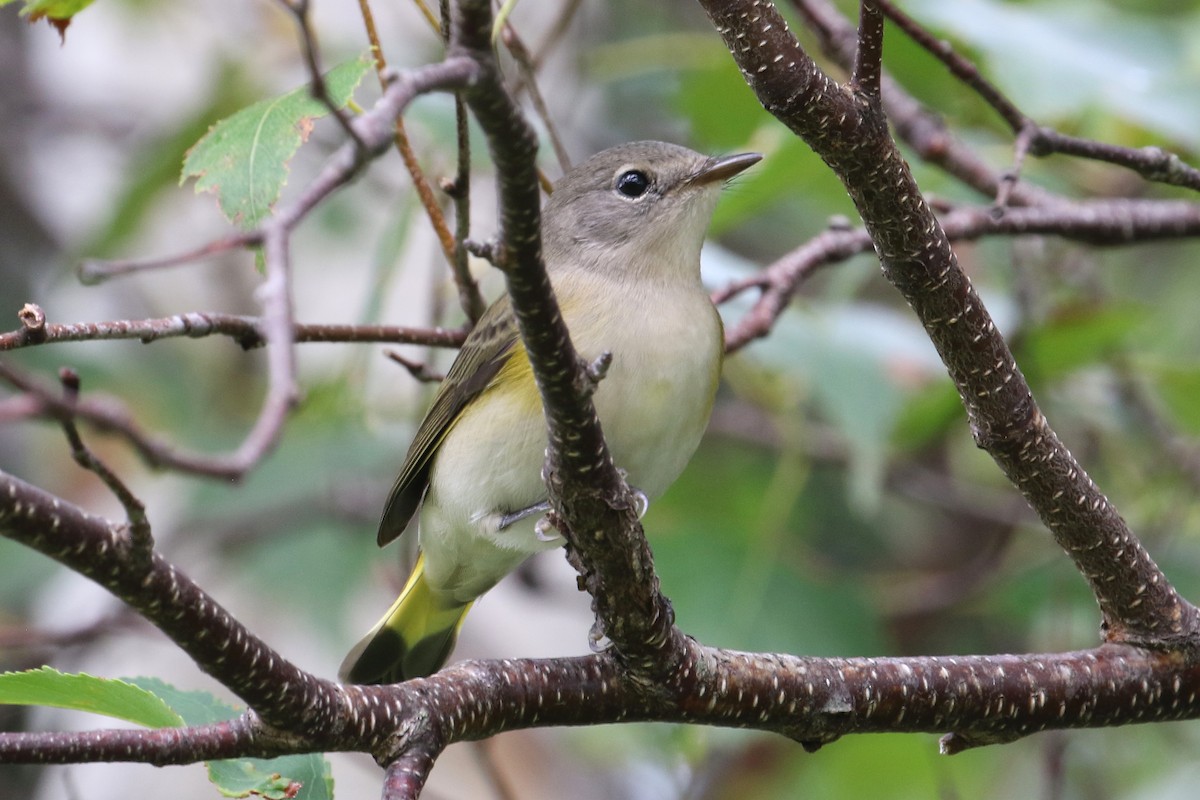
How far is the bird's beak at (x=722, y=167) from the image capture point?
3352 mm

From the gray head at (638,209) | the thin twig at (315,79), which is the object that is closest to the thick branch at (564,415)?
the thin twig at (315,79)

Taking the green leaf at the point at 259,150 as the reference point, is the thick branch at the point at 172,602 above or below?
below

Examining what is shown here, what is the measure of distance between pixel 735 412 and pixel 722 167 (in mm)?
3068

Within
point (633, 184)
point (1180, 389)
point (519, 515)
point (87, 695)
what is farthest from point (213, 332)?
point (1180, 389)

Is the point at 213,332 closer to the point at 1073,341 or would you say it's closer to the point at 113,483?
the point at 113,483

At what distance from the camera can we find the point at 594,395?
2.87 meters

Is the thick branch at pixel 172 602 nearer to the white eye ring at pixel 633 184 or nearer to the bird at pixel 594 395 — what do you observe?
the bird at pixel 594 395

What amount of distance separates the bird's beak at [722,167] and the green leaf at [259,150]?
124 centimetres

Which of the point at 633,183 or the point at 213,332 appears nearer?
the point at 213,332

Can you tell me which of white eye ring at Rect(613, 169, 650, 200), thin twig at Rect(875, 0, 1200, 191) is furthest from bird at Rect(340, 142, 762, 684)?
thin twig at Rect(875, 0, 1200, 191)

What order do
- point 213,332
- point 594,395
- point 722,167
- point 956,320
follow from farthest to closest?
1. point 722,167
2. point 594,395
3. point 213,332
4. point 956,320

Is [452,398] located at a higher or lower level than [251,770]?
higher

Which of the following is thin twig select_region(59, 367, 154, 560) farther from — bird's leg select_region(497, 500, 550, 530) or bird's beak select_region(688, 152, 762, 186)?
bird's beak select_region(688, 152, 762, 186)

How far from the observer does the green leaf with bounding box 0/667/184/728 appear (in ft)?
6.20
